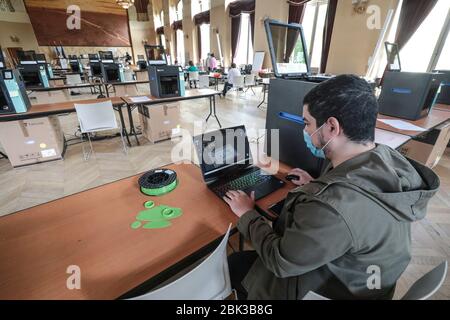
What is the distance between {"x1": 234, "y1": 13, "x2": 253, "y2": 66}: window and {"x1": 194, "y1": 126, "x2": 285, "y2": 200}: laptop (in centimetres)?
897

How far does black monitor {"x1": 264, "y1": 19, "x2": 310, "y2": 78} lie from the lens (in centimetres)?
119

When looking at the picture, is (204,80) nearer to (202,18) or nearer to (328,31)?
(328,31)

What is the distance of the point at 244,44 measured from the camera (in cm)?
955

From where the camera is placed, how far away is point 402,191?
0.60 m

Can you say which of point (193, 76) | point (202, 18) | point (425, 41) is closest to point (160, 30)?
point (202, 18)

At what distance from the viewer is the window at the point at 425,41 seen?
14.2ft

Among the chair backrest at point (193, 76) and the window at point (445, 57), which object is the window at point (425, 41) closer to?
the window at point (445, 57)

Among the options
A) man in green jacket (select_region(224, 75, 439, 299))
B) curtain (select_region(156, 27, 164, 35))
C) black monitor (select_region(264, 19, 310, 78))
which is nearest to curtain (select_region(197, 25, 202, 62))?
curtain (select_region(156, 27, 164, 35))

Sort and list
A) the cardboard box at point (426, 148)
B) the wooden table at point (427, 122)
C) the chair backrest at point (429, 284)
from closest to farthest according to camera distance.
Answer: the chair backrest at point (429, 284) → the wooden table at point (427, 122) → the cardboard box at point (426, 148)

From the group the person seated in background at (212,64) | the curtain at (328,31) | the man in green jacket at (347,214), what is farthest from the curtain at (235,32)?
the man in green jacket at (347,214)

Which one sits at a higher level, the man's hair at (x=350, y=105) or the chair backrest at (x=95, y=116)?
the man's hair at (x=350, y=105)

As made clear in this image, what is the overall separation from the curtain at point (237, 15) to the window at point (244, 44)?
6.1 inches

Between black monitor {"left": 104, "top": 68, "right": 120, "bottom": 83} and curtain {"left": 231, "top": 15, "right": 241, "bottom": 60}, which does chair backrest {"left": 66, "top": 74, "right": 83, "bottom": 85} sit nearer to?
black monitor {"left": 104, "top": 68, "right": 120, "bottom": 83}

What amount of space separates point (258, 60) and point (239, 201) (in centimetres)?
824
